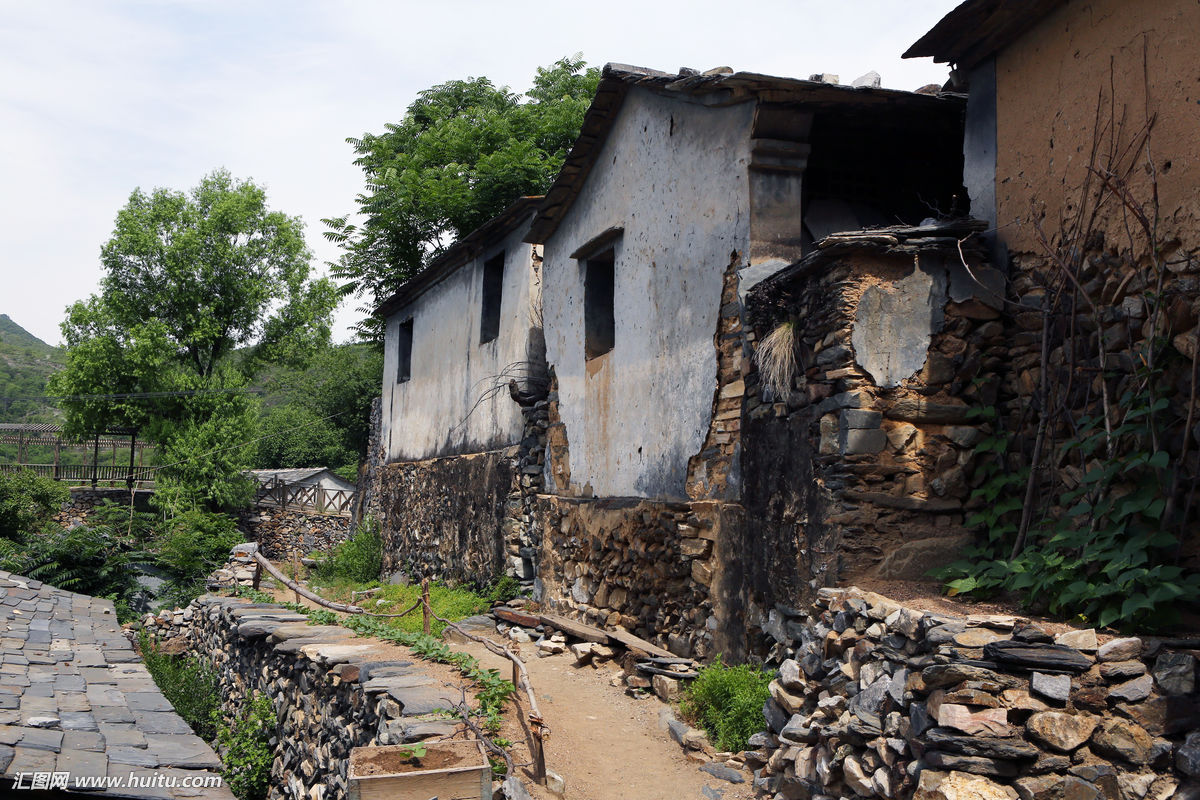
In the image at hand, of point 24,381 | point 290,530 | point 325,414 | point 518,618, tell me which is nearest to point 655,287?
point 518,618

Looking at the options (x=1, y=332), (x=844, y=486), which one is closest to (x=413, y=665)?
(x=844, y=486)

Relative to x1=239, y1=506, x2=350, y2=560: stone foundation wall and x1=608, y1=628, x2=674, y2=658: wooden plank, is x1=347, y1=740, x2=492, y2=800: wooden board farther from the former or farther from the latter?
x1=239, y1=506, x2=350, y2=560: stone foundation wall

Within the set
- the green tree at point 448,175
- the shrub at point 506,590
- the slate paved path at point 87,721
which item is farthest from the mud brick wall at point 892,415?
the green tree at point 448,175

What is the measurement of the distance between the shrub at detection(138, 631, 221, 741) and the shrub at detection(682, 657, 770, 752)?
19.3ft

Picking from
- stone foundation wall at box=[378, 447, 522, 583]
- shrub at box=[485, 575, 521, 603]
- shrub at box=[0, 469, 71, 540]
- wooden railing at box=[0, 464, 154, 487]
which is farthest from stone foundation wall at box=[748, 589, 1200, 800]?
wooden railing at box=[0, 464, 154, 487]

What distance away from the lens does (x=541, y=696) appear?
7.18 metres

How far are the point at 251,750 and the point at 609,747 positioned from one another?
455cm

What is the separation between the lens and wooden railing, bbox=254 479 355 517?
96.2ft

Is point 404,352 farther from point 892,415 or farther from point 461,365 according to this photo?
point 892,415

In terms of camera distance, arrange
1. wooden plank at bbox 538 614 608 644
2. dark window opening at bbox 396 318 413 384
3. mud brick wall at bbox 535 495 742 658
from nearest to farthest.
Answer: mud brick wall at bbox 535 495 742 658 → wooden plank at bbox 538 614 608 644 → dark window opening at bbox 396 318 413 384

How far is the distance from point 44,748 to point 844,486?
4691 millimetres

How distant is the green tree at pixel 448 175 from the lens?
57.2ft

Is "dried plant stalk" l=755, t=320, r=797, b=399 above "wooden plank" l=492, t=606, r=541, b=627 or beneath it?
above

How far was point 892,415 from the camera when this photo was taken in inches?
212
